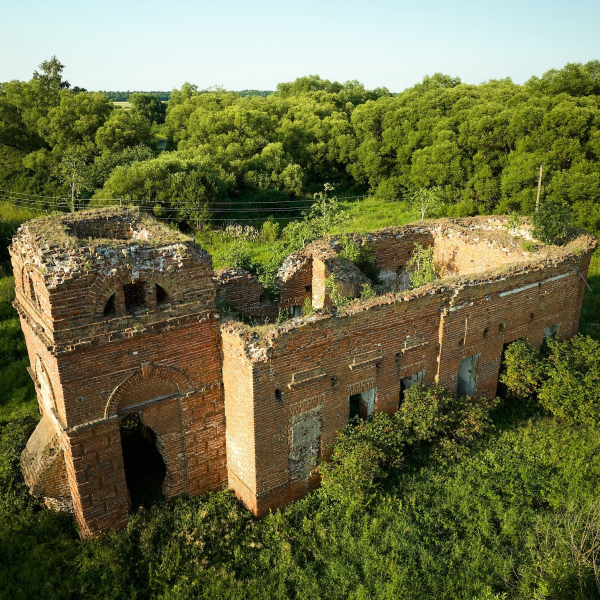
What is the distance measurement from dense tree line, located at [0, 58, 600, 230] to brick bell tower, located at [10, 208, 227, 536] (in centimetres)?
1885

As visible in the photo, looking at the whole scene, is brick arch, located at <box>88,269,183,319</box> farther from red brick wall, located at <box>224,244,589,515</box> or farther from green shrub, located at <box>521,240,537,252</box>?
green shrub, located at <box>521,240,537,252</box>

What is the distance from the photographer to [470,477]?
10188 mm

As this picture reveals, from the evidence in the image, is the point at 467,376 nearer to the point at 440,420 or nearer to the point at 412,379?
the point at 412,379

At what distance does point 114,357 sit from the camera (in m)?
8.34

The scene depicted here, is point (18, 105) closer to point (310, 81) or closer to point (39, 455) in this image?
point (310, 81)

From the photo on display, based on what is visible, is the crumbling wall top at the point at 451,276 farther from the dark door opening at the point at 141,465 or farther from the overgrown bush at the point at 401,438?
the dark door opening at the point at 141,465

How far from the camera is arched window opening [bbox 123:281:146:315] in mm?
Result: 8594

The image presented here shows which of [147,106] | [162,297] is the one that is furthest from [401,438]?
[147,106]

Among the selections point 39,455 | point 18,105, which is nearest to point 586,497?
point 39,455

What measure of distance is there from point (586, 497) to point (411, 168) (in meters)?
30.2

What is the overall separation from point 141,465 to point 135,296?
13.7 ft

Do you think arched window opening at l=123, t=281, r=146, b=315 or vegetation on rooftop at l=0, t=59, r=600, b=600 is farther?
arched window opening at l=123, t=281, r=146, b=315

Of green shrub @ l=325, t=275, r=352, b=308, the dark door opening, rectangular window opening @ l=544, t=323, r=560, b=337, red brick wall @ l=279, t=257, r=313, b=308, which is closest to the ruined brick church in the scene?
the dark door opening

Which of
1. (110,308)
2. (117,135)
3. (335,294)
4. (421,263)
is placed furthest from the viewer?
(117,135)
